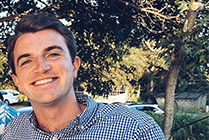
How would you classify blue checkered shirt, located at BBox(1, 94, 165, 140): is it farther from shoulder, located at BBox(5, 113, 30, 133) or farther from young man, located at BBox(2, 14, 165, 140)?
shoulder, located at BBox(5, 113, 30, 133)

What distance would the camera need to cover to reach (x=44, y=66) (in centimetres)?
154

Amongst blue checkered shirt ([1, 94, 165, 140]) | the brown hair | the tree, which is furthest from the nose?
the tree

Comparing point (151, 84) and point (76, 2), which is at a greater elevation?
point (76, 2)

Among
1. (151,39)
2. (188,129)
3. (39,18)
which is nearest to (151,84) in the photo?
(188,129)

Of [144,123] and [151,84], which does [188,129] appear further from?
[151,84]

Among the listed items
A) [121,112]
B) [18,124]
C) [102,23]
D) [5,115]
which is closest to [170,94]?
[102,23]

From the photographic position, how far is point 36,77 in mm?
1552

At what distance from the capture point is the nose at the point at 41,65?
60.7 inches

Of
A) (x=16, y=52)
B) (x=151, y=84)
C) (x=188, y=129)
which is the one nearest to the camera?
(x=16, y=52)

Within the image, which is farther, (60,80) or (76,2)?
(76,2)

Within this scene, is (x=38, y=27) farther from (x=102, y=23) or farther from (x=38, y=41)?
(x=102, y=23)

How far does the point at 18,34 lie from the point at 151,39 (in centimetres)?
533

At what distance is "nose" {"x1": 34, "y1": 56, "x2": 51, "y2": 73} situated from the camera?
154 cm

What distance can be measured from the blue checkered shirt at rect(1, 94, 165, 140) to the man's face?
138mm
